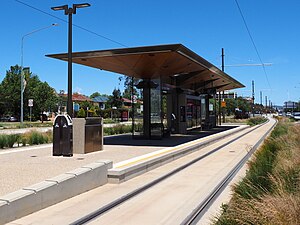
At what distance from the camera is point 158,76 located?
2044 centimetres

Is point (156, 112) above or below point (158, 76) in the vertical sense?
below

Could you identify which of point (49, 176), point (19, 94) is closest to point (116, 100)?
point (19, 94)

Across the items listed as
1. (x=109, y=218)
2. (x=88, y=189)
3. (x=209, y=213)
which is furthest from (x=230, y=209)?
(x=88, y=189)

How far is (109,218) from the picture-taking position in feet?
20.9

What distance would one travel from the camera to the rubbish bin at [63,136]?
1250 centimetres

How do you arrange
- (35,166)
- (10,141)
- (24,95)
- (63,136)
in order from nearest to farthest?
(35,166) → (63,136) → (10,141) → (24,95)

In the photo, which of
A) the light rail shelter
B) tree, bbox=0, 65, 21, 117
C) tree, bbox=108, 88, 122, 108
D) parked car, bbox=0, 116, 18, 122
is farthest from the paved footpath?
tree, bbox=108, 88, 122, 108

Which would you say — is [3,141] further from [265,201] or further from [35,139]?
[265,201]

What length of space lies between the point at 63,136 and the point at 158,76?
8995 millimetres

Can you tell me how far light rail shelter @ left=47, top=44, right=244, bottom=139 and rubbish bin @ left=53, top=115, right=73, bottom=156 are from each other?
5.11 metres

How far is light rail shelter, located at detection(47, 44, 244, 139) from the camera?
16.8 metres

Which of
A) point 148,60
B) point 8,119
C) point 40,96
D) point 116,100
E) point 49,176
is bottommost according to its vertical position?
point 49,176

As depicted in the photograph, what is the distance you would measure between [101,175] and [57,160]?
3200 mm

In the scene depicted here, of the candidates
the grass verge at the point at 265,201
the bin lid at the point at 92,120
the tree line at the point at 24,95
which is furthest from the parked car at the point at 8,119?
the grass verge at the point at 265,201
